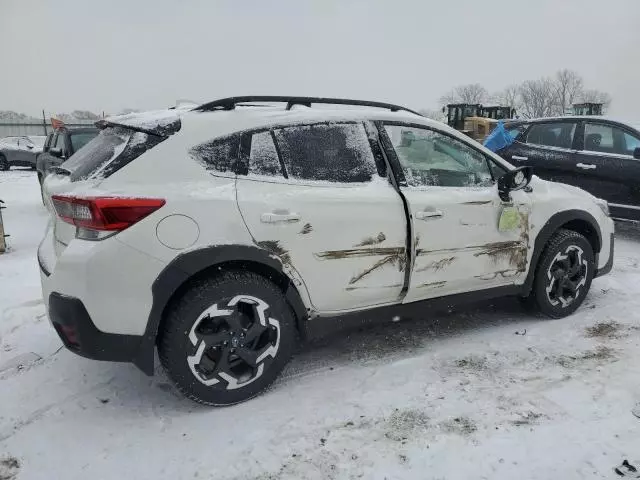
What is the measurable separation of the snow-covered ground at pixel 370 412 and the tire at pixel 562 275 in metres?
0.14

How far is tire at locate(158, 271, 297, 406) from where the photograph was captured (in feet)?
8.79

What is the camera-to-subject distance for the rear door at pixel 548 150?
278 inches

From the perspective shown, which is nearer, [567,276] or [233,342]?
[233,342]

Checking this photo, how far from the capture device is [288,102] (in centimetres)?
329

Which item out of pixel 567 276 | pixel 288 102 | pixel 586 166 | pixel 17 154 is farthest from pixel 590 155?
pixel 17 154

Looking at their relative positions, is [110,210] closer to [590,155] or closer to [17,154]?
[590,155]

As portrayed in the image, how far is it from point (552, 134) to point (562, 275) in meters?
4.07

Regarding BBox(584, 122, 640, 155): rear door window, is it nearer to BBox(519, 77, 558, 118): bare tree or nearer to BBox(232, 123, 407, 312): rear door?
BBox(232, 123, 407, 312): rear door

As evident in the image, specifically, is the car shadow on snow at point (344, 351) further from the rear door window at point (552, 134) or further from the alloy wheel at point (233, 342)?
the rear door window at point (552, 134)

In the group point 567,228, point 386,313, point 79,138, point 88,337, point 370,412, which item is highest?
point 79,138

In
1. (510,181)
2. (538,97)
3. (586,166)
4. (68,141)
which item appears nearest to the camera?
(510,181)

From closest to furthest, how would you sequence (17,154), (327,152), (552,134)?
(327,152) → (552,134) → (17,154)

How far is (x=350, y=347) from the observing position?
12.0ft

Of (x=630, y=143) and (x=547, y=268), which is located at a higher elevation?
(x=630, y=143)
